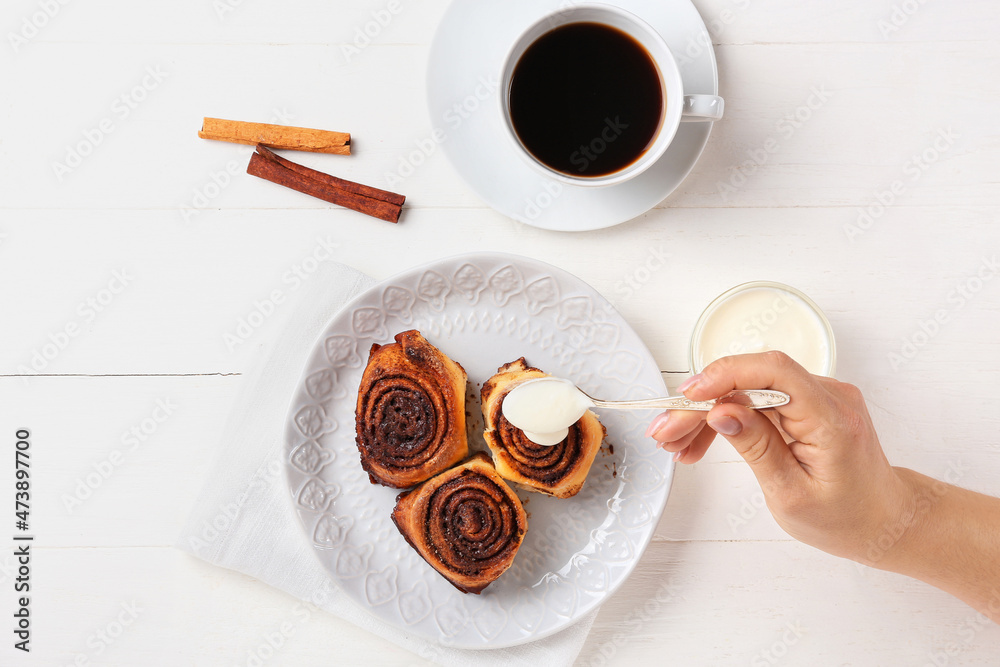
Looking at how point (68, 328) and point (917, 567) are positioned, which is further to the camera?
point (68, 328)

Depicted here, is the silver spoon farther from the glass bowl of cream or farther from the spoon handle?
the glass bowl of cream

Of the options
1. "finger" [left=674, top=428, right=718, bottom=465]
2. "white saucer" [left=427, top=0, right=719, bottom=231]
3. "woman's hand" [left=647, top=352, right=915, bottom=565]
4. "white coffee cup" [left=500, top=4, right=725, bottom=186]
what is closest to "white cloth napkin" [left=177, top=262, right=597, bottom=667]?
"white saucer" [left=427, top=0, right=719, bottom=231]

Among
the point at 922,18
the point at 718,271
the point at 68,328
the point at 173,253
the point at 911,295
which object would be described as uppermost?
the point at 922,18

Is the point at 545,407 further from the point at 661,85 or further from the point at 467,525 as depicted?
the point at 661,85

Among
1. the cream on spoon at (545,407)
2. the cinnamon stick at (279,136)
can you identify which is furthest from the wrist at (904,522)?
the cinnamon stick at (279,136)

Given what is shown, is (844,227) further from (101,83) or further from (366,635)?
(101,83)

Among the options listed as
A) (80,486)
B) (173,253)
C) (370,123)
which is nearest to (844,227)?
(370,123)

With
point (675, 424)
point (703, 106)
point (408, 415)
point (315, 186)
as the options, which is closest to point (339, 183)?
point (315, 186)
